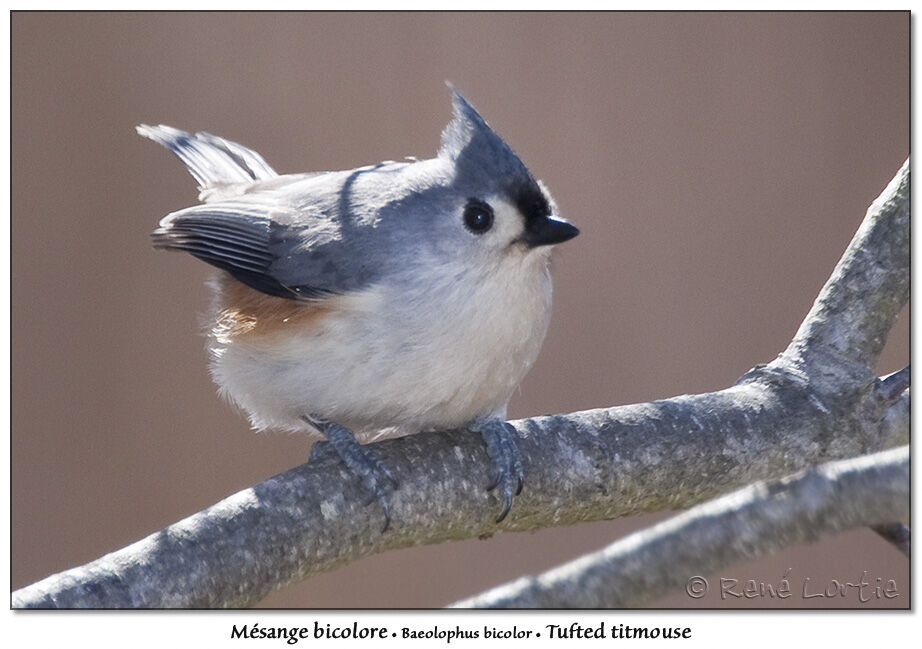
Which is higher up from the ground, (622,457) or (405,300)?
(405,300)

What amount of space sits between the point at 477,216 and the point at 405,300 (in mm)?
155

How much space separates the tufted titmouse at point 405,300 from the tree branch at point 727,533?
0.54 meters

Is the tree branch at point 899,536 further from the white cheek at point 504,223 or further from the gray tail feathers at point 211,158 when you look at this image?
the gray tail feathers at point 211,158

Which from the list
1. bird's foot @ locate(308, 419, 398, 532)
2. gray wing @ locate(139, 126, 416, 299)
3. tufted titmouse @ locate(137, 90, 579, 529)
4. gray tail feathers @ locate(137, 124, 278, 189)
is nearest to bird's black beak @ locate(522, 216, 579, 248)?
tufted titmouse @ locate(137, 90, 579, 529)

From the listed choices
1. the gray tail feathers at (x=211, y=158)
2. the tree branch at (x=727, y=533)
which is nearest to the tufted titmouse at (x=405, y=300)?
the gray tail feathers at (x=211, y=158)

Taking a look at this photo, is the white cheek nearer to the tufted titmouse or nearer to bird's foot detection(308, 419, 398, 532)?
the tufted titmouse

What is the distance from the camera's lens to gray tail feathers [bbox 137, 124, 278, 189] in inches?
75.9

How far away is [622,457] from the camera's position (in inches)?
53.9

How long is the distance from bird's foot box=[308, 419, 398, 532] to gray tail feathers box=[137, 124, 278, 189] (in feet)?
2.24

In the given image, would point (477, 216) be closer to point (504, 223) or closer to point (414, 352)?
point (504, 223)

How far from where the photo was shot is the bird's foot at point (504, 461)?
Answer: 135 centimetres

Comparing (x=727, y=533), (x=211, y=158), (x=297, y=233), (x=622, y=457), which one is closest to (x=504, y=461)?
(x=622, y=457)

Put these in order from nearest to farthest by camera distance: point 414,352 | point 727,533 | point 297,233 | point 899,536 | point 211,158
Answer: point 727,533
point 899,536
point 414,352
point 297,233
point 211,158

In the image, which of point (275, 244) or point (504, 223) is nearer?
point (504, 223)
